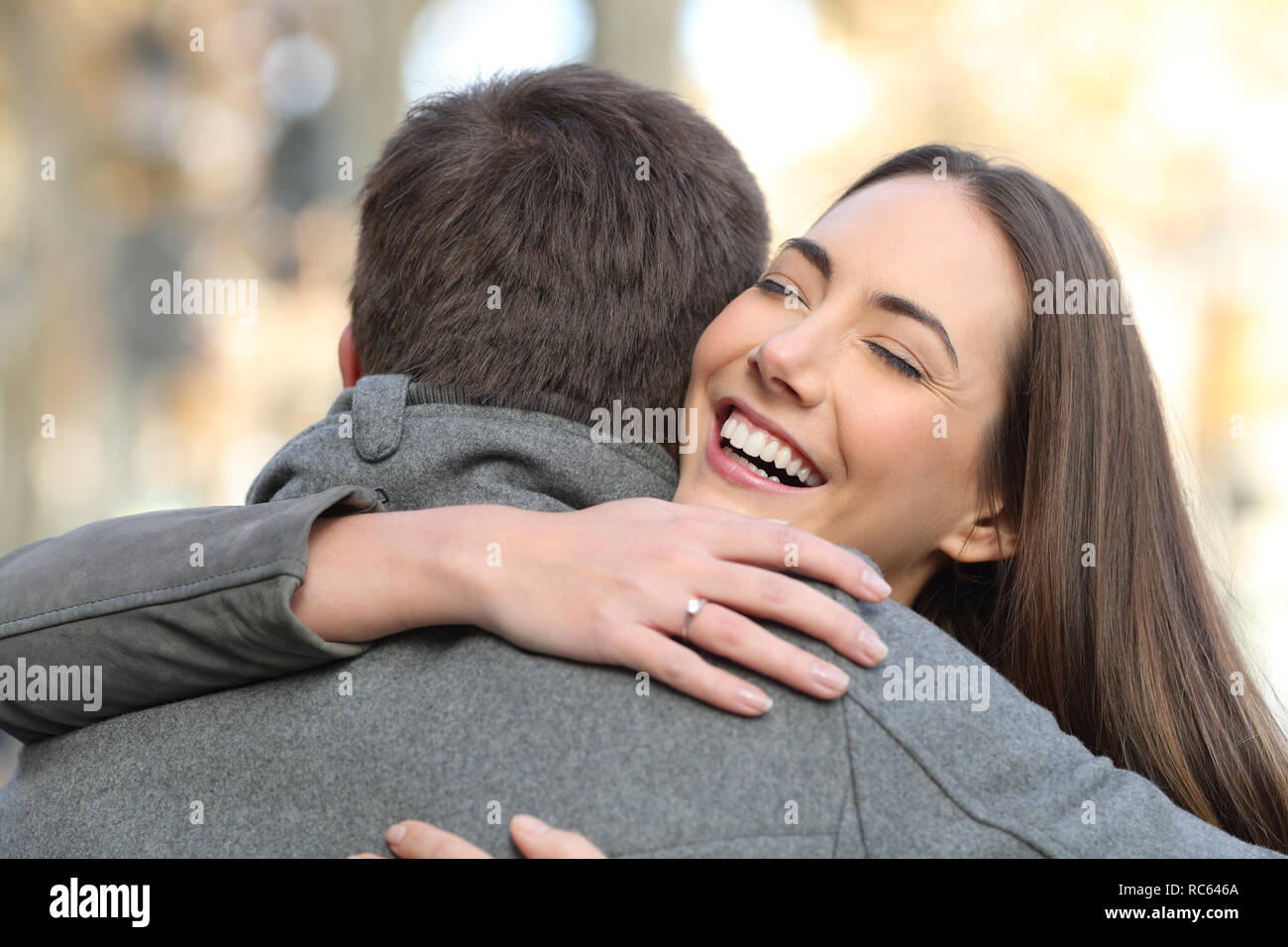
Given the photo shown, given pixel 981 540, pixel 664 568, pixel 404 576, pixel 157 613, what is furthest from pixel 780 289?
pixel 157 613

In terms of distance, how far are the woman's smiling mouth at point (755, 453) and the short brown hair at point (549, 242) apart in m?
0.09

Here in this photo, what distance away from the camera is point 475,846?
4.34 feet

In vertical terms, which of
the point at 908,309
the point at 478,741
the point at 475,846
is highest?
the point at 908,309

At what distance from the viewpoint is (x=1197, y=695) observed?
1935 millimetres

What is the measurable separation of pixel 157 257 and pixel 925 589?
1041cm

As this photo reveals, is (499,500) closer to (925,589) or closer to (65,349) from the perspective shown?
(925,589)

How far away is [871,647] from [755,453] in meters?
0.59

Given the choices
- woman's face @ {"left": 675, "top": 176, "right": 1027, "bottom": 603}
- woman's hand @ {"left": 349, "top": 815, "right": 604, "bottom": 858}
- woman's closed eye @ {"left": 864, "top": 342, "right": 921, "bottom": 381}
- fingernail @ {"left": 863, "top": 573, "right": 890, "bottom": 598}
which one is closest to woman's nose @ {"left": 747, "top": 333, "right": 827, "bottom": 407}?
woman's face @ {"left": 675, "top": 176, "right": 1027, "bottom": 603}

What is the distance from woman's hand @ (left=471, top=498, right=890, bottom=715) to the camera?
1.33m

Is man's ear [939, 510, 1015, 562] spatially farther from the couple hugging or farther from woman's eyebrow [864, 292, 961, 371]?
woman's eyebrow [864, 292, 961, 371]

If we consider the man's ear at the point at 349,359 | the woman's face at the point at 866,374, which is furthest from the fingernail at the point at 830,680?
the man's ear at the point at 349,359

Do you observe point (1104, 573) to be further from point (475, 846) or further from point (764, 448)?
point (475, 846)

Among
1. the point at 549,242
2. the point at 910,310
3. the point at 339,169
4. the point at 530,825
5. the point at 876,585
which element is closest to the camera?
the point at 530,825

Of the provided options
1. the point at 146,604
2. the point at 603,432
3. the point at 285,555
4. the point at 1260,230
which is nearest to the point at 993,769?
the point at 603,432
